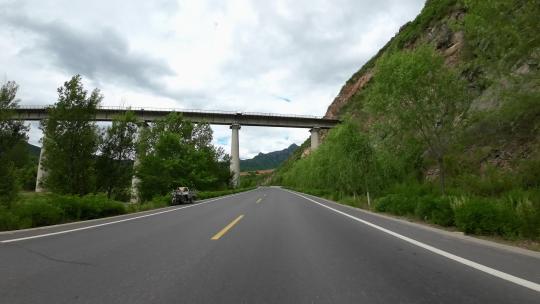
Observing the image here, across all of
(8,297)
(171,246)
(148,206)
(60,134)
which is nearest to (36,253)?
(171,246)

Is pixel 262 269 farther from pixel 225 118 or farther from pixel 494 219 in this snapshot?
pixel 225 118

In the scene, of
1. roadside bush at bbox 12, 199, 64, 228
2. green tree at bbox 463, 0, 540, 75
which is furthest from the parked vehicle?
green tree at bbox 463, 0, 540, 75

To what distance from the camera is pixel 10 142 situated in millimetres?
19734

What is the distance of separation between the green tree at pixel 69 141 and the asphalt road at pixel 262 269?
16442mm

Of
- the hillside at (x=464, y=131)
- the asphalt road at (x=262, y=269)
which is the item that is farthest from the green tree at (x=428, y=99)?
the asphalt road at (x=262, y=269)

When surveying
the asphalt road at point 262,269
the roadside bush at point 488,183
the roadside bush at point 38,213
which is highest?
the roadside bush at point 488,183

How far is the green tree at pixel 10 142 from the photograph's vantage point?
18344 mm

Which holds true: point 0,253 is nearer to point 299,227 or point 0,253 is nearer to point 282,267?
point 282,267

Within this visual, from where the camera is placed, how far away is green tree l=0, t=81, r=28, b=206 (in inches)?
722

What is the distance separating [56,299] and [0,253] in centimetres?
359

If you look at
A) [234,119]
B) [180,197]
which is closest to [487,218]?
[180,197]

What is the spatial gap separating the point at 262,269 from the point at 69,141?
74.2 feet

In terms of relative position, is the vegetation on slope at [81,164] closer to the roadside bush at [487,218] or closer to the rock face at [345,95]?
the roadside bush at [487,218]

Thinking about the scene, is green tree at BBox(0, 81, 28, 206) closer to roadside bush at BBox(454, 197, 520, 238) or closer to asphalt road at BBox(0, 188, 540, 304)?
asphalt road at BBox(0, 188, 540, 304)
